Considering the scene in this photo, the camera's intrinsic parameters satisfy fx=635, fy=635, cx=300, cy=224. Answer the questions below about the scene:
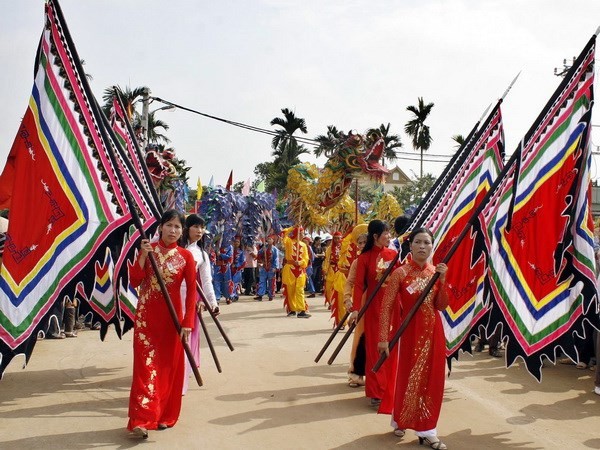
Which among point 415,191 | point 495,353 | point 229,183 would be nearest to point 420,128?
point 415,191

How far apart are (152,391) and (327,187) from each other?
21.4 feet

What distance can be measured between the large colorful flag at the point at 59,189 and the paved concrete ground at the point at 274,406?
34.8 inches

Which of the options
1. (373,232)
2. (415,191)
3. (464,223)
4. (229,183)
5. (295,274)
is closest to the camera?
(464,223)

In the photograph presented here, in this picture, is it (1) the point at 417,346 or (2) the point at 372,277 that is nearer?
(1) the point at 417,346

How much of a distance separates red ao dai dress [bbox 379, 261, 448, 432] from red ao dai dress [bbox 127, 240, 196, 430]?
1.50m

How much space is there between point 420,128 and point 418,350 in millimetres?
27793

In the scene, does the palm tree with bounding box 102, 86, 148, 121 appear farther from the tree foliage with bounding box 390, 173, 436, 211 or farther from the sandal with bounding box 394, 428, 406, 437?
the tree foliage with bounding box 390, 173, 436, 211

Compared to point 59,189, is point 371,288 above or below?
below

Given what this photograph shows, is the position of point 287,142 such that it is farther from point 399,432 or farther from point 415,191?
point 399,432

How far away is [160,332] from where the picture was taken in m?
4.62

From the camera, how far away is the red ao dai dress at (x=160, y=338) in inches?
175

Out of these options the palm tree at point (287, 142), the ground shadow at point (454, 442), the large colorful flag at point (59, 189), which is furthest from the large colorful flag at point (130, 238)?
the palm tree at point (287, 142)

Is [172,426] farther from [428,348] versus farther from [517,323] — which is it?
[517,323]

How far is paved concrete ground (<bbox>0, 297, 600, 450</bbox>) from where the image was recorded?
445cm
